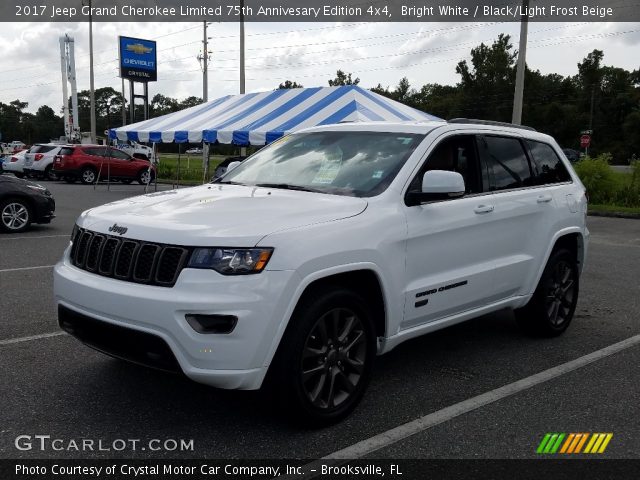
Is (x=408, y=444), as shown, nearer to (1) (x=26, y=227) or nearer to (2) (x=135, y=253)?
(2) (x=135, y=253)

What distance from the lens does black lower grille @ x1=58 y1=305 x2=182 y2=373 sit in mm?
3246

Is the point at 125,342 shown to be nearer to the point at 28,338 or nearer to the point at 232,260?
the point at 232,260

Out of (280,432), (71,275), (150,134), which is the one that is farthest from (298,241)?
(150,134)

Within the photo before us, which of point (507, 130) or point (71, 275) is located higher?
point (507, 130)

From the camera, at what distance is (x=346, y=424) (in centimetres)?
371

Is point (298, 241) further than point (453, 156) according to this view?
No

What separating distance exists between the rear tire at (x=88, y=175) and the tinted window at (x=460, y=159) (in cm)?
2479

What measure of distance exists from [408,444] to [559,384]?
154cm

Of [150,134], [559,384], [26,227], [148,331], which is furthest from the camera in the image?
[150,134]

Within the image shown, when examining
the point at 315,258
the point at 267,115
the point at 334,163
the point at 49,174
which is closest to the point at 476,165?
the point at 334,163

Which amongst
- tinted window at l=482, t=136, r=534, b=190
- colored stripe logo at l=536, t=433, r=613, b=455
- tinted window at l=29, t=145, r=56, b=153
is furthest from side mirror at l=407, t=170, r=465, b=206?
tinted window at l=29, t=145, r=56, b=153

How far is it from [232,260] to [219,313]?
0.91 ft

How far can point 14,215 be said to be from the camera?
11547 mm

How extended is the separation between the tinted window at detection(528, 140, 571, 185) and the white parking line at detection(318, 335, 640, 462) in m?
1.52
